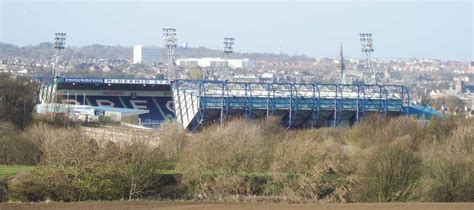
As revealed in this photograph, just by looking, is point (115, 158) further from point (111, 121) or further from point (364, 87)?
point (364, 87)

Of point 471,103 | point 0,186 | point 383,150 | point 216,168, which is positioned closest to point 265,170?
point 216,168

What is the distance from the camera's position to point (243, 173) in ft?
96.7

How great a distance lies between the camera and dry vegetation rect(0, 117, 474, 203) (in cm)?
2639

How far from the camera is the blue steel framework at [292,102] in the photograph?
197ft

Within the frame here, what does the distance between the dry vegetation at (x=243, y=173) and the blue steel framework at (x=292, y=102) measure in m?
28.5

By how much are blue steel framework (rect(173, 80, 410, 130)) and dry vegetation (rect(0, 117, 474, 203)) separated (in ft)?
93.4

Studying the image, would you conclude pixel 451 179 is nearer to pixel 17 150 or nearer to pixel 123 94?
pixel 17 150

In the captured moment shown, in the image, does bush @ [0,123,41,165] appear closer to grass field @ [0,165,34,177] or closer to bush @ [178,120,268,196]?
grass field @ [0,165,34,177]

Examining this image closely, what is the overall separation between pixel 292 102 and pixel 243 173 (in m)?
31.5

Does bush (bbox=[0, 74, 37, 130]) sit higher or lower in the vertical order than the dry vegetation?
higher

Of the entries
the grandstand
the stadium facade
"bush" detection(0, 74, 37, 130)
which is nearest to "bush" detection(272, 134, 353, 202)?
"bush" detection(0, 74, 37, 130)

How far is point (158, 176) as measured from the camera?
2905 cm

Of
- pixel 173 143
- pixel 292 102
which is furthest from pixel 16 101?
pixel 292 102

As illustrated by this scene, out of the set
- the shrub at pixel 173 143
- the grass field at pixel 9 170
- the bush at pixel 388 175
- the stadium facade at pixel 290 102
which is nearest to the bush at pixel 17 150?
the grass field at pixel 9 170
